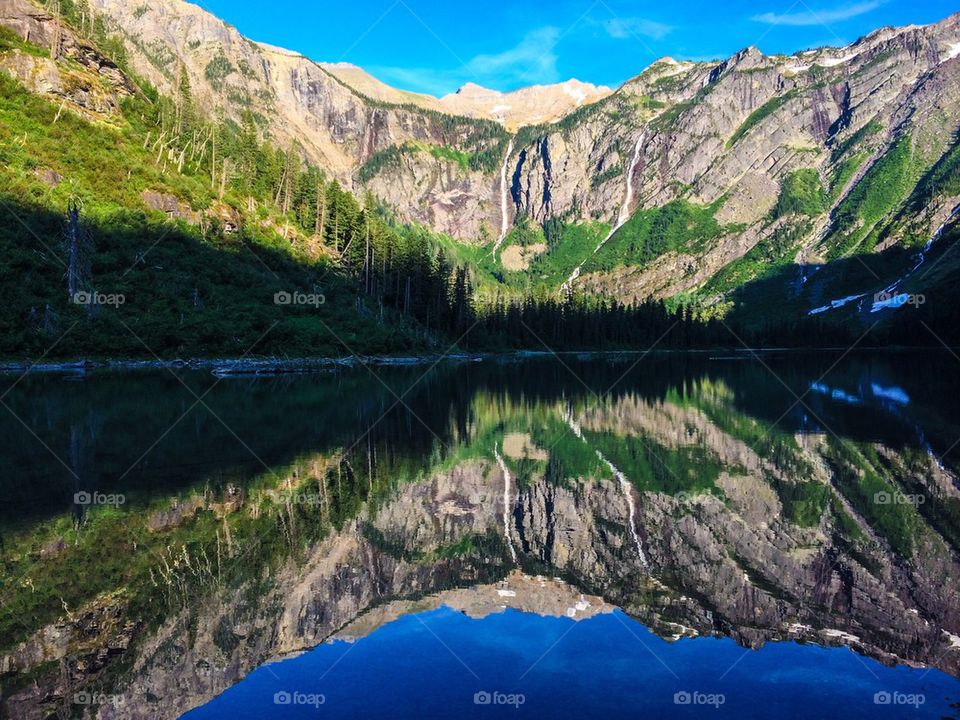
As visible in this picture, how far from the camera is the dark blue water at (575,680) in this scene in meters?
10.0

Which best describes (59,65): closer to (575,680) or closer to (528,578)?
(528,578)

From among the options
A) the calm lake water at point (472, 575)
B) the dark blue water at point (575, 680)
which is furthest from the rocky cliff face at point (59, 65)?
the dark blue water at point (575, 680)

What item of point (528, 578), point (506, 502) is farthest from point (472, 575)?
point (506, 502)

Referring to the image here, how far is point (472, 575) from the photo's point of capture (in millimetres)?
15742

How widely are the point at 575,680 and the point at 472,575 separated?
5.02m

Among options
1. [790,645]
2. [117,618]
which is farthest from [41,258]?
[790,645]

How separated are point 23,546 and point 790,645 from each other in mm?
15888

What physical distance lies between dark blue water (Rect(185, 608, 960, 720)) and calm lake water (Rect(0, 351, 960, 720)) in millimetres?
48

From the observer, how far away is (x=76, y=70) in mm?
100000

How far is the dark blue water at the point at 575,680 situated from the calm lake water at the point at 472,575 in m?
0.05

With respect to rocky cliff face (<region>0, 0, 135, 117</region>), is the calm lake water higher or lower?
lower

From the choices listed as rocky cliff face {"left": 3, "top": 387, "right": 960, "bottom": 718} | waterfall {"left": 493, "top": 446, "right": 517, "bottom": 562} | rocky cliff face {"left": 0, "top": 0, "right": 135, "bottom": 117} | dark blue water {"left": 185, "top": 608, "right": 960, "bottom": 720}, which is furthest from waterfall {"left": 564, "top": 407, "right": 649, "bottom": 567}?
rocky cliff face {"left": 0, "top": 0, "right": 135, "bottom": 117}

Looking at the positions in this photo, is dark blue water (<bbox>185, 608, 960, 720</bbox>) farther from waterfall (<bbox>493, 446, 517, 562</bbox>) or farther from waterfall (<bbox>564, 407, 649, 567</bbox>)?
waterfall (<bbox>493, 446, 517, 562</bbox>)

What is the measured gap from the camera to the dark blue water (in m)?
10.0
